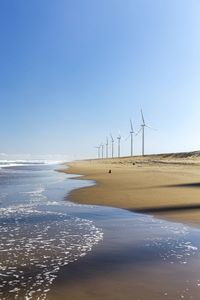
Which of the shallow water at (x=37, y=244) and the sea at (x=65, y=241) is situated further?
the sea at (x=65, y=241)

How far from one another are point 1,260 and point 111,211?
9024 mm

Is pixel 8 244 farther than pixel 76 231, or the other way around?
pixel 76 231

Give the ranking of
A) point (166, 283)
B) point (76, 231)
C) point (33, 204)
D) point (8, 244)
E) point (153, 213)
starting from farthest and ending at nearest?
point (33, 204) < point (153, 213) < point (76, 231) < point (8, 244) < point (166, 283)

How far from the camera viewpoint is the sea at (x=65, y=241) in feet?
26.6

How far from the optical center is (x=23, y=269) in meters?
8.69

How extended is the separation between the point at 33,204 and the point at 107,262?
1134 cm

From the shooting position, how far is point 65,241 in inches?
456

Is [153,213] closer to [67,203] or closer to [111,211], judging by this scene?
[111,211]

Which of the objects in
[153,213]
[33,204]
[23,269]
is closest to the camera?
[23,269]

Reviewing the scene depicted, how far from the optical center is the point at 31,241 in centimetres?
1152

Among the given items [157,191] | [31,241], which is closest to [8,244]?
[31,241]

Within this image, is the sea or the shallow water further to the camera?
the sea

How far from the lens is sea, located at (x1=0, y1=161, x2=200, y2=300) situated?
26.6 feet

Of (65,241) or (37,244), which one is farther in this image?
(65,241)
